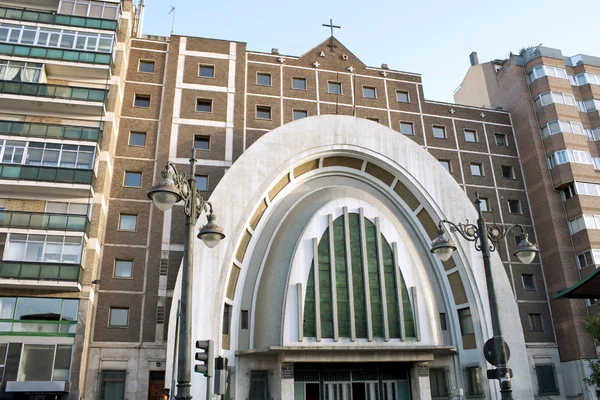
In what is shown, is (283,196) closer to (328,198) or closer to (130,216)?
(328,198)

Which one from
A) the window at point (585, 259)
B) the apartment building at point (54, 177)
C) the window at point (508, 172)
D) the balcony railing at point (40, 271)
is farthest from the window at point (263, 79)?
the window at point (585, 259)

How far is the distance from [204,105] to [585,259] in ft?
97.3

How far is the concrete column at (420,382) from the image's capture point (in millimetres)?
30250

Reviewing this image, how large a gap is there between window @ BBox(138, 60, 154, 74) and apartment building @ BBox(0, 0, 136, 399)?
1580 mm

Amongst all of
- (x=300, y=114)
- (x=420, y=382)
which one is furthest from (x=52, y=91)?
(x=420, y=382)

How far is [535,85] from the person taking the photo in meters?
41.9

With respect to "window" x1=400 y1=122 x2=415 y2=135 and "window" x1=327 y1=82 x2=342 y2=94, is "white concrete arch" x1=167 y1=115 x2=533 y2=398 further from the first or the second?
"window" x1=327 y1=82 x2=342 y2=94

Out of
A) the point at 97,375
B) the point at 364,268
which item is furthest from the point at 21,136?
the point at 364,268

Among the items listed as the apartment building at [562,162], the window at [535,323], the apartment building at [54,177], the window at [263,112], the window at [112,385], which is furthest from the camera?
the window at [263,112]

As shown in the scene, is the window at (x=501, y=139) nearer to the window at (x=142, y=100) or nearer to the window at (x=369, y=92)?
the window at (x=369, y=92)

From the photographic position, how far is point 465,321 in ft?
112

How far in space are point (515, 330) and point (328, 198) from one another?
48.2 ft

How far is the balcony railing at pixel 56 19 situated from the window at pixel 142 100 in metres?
4.73

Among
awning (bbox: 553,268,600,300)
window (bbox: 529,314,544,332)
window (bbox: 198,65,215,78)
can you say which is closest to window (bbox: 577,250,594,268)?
window (bbox: 529,314,544,332)
